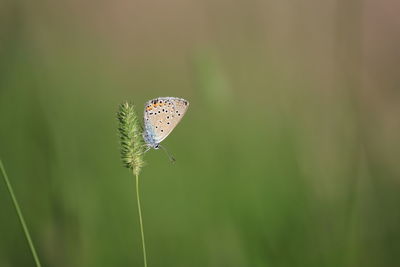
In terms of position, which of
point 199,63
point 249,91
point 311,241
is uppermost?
point 249,91

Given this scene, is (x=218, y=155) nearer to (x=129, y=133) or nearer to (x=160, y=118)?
(x=160, y=118)

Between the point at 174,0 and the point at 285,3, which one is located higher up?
the point at 174,0

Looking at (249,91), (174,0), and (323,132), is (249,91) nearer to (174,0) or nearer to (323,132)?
(323,132)

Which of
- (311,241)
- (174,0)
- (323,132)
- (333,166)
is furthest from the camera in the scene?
(174,0)

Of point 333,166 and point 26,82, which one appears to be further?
point 26,82

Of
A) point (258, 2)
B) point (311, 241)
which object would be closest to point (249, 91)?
point (258, 2)

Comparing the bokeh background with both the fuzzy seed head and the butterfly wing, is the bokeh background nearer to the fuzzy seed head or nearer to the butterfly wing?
the butterfly wing

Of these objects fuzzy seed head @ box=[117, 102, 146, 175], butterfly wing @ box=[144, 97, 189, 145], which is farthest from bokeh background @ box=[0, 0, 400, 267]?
fuzzy seed head @ box=[117, 102, 146, 175]

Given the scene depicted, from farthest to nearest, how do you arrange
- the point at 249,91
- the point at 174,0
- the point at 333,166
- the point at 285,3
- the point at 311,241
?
the point at 174,0, the point at 249,91, the point at 285,3, the point at 333,166, the point at 311,241
